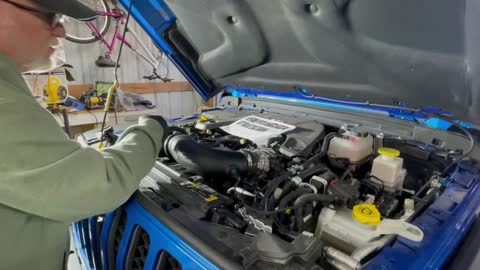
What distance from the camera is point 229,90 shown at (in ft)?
6.67

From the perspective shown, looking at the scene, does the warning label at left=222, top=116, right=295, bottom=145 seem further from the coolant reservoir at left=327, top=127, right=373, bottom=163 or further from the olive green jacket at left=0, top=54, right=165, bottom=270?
the olive green jacket at left=0, top=54, right=165, bottom=270

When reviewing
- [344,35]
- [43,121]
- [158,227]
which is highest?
[344,35]

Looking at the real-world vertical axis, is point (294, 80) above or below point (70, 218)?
above

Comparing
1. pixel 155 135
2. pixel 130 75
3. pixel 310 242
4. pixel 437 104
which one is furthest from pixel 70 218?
pixel 130 75

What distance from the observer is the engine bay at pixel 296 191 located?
663 millimetres

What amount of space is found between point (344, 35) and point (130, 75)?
12.4 feet

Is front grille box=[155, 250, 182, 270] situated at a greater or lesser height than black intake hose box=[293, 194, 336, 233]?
lesser

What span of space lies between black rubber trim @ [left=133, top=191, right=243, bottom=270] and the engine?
0.05m

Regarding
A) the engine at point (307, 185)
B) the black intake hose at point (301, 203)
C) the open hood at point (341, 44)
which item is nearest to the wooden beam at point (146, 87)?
the open hood at point (341, 44)

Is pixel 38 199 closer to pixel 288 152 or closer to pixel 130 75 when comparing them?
pixel 288 152

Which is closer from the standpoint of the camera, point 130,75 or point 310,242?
point 310,242

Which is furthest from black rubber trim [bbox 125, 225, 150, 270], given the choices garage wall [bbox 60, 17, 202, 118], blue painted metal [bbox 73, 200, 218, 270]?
garage wall [bbox 60, 17, 202, 118]

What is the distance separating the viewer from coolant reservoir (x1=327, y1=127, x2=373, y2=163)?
1.15 m

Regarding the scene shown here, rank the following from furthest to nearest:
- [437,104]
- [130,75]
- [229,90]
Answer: [130,75] → [229,90] → [437,104]
